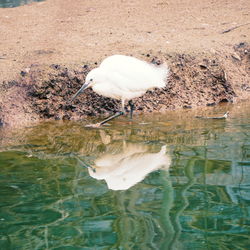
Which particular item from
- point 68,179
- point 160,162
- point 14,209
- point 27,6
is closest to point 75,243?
point 14,209

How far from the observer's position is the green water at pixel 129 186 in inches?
127

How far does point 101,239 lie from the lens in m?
3.18

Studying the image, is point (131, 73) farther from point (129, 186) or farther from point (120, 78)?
point (129, 186)

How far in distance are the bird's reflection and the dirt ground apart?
197 cm

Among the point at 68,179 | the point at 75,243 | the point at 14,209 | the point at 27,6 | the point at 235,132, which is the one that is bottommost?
the point at 75,243

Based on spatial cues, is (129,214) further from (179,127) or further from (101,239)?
(179,127)

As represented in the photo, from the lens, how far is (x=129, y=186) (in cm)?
409

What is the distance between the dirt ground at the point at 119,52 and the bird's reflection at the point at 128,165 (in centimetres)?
197

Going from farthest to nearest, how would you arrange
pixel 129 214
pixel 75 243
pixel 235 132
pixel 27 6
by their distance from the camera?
pixel 27 6, pixel 235 132, pixel 129 214, pixel 75 243

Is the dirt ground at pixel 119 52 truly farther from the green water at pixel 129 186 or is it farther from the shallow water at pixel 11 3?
the shallow water at pixel 11 3

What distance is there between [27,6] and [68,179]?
7.38 meters

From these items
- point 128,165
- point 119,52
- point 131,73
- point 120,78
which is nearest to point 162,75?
point 131,73

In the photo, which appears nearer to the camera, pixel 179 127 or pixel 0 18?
pixel 179 127

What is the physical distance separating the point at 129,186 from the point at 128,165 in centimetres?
65
